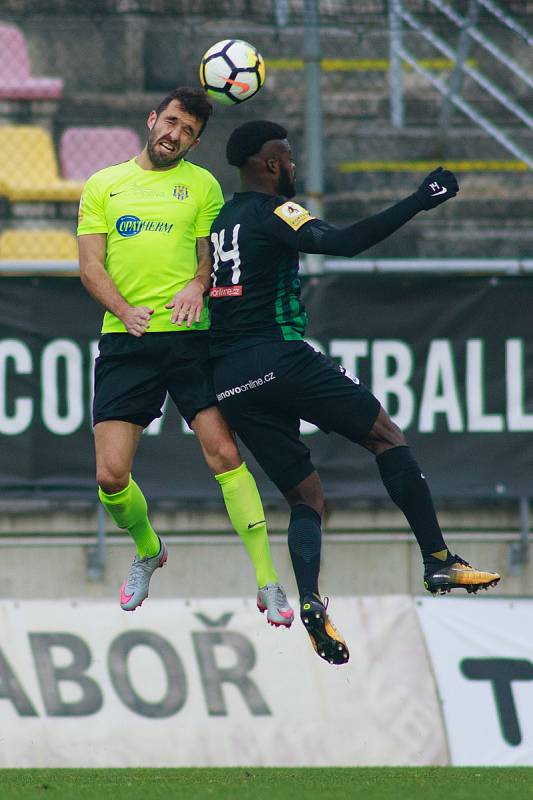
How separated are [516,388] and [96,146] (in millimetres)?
3265

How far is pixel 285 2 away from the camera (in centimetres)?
1016

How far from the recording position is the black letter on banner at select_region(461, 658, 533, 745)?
9438 mm

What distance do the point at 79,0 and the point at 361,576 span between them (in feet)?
13.7

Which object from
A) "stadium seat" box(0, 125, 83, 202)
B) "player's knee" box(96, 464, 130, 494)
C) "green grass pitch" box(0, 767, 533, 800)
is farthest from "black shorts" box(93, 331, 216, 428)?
"stadium seat" box(0, 125, 83, 202)

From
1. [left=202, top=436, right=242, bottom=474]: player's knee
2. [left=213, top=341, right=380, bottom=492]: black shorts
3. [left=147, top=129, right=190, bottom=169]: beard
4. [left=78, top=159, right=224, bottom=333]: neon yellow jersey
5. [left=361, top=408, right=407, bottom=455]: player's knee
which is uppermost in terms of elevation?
[left=147, top=129, right=190, bottom=169]: beard

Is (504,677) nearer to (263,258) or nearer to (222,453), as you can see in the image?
(222,453)

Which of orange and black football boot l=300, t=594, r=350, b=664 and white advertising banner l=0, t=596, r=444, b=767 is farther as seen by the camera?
white advertising banner l=0, t=596, r=444, b=767

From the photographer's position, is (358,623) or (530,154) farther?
(530,154)

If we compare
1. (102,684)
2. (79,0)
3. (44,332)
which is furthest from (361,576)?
(79,0)

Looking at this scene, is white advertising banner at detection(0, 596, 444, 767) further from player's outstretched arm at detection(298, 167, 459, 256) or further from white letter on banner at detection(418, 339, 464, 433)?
player's outstretched arm at detection(298, 167, 459, 256)

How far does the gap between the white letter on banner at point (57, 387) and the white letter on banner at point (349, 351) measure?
1.61 m

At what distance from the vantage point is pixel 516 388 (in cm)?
994

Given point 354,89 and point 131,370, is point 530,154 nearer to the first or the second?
point 354,89

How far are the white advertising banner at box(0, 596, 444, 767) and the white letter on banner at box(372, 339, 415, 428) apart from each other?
1.22m
